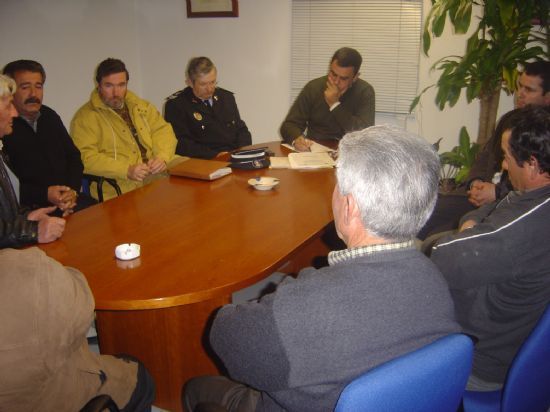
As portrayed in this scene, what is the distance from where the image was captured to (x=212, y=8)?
476 cm

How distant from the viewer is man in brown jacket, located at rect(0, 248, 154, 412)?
931 millimetres

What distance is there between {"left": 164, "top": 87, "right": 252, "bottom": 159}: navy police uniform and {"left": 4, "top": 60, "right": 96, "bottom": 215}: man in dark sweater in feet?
2.74

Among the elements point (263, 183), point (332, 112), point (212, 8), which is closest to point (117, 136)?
point (263, 183)

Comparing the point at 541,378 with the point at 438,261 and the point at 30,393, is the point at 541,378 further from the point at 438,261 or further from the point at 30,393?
the point at 30,393

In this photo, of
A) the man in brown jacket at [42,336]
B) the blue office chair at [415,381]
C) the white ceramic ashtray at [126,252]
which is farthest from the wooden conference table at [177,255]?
the blue office chair at [415,381]

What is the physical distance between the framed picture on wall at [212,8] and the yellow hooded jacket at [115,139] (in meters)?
1.94

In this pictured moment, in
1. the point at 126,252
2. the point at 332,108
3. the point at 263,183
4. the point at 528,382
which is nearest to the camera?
the point at 528,382

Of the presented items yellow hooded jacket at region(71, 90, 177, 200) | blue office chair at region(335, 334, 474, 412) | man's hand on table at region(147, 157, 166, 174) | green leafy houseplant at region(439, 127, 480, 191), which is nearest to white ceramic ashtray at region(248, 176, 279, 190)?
man's hand on table at region(147, 157, 166, 174)

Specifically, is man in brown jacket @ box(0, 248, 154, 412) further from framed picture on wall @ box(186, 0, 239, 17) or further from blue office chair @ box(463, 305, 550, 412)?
framed picture on wall @ box(186, 0, 239, 17)

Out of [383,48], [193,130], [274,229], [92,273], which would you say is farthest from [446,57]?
[92,273]

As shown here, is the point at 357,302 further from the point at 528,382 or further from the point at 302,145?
the point at 302,145

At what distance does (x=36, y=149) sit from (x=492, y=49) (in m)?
3.00

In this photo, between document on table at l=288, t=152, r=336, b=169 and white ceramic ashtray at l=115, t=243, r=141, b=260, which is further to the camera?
document on table at l=288, t=152, r=336, b=169

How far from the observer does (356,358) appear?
884 millimetres
